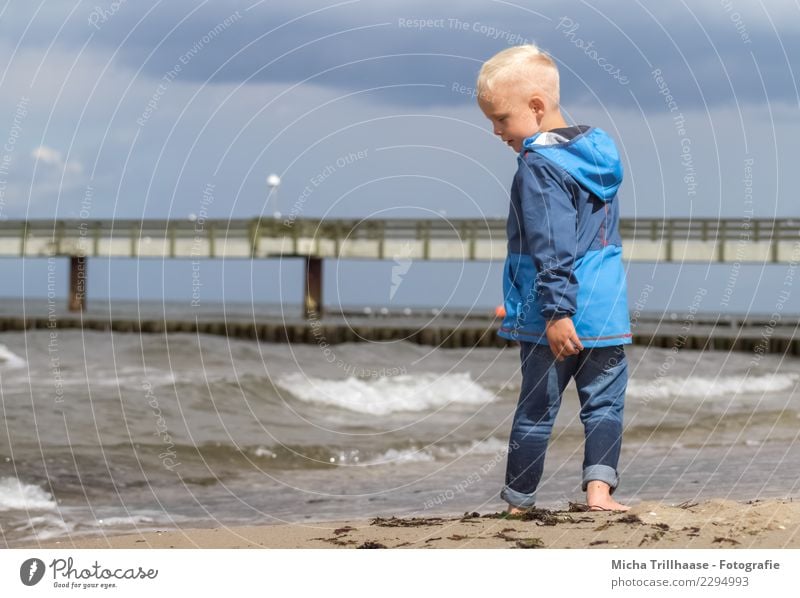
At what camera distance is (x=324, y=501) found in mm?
8875

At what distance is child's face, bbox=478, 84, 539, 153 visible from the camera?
480cm

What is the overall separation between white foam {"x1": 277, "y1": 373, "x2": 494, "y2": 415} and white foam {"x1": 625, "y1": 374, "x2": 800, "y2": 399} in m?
2.47

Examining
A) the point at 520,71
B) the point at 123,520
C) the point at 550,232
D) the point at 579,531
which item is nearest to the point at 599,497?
the point at 579,531

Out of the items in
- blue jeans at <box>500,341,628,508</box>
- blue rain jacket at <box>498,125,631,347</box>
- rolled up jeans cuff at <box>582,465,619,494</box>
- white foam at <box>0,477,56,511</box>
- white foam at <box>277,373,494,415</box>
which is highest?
blue rain jacket at <box>498,125,631,347</box>

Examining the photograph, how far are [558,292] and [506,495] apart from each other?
1016 mm

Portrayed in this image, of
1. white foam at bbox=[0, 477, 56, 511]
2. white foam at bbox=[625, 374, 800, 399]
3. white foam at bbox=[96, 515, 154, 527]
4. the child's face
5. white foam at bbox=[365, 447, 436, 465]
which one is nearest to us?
the child's face

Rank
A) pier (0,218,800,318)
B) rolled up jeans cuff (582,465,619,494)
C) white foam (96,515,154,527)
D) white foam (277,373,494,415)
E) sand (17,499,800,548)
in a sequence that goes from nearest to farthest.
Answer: sand (17,499,800,548) < rolled up jeans cuff (582,465,619,494) < white foam (96,515,154,527) < white foam (277,373,494,415) < pier (0,218,800,318)

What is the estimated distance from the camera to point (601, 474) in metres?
5.05

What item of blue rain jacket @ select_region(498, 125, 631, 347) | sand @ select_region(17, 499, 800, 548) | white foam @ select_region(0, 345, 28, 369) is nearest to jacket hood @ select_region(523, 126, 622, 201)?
blue rain jacket @ select_region(498, 125, 631, 347)

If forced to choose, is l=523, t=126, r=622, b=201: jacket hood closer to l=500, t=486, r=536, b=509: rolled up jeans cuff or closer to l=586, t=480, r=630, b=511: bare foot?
l=586, t=480, r=630, b=511: bare foot

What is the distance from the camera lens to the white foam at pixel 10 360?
67.4 feet

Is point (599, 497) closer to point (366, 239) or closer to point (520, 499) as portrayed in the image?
point (520, 499)

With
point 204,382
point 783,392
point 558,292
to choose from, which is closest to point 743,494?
point 558,292
